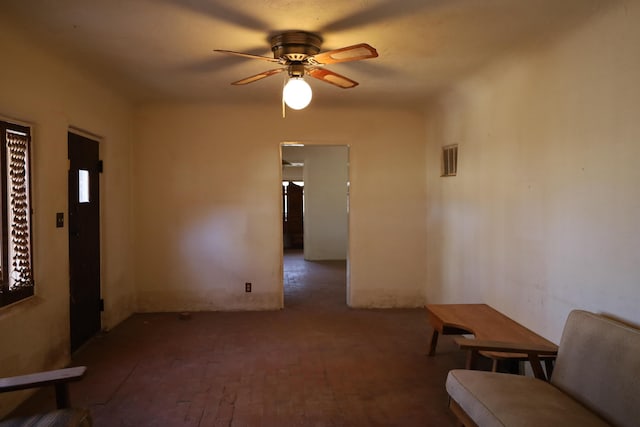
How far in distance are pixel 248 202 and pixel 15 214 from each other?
8.56 ft

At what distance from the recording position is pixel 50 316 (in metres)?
3.21

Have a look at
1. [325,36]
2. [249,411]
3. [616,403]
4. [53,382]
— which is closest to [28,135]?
[53,382]

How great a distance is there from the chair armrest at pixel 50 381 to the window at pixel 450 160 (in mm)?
3755

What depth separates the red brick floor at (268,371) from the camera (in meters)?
2.72

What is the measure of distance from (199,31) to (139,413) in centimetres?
248

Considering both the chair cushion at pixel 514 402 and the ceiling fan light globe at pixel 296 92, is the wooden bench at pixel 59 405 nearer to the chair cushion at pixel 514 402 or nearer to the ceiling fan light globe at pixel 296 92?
the chair cushion at pixel 514 402

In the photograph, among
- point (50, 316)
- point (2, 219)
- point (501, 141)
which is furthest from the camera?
point (501, 141)

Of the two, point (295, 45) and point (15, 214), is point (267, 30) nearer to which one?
point (295, 45)

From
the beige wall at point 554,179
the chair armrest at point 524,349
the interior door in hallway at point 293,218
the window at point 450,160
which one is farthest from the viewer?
the interior door in hallway at point 293,218

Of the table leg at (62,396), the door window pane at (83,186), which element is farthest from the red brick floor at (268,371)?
the door window pane at (83,186)

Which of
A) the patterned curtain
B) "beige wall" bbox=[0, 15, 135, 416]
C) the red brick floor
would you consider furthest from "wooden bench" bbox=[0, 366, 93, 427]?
the patterned curtain

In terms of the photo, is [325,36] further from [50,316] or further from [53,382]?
[50,316]

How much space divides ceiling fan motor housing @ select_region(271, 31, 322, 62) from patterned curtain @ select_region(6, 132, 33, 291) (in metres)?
1.85

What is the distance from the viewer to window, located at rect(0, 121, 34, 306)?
2.74 meters
